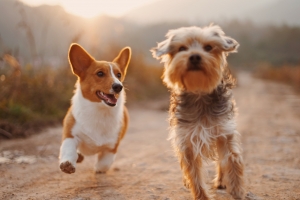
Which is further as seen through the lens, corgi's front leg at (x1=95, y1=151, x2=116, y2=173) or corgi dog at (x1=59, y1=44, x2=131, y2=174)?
corgi's front leg at (x1=95, y1=151, x2=116, y2=173)

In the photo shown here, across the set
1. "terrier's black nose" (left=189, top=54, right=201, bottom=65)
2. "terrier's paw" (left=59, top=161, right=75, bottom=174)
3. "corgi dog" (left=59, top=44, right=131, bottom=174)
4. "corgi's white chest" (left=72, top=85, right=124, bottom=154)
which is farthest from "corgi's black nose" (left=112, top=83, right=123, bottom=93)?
"terrier's black nose" (left=189, top=54, right=201, bottom=65)

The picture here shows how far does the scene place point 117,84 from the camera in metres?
4.53

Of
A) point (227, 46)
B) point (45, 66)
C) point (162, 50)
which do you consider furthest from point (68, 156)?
point (45, 66)

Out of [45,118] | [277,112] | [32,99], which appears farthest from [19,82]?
[277,112]

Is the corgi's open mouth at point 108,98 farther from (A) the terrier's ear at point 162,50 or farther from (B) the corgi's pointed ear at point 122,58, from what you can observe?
(A) the terrier's ear at point 162,50

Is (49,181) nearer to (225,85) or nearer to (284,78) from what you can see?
(225,85)

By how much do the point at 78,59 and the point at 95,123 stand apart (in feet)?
3.25

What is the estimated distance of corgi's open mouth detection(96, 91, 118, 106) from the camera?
462 centimetres

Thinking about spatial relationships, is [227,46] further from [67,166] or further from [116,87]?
[67,166]

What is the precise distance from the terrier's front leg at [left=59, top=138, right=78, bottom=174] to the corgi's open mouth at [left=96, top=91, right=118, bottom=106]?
0.69 meters

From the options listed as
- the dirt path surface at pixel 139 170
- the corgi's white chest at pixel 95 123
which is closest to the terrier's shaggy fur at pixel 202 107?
the dirt path surface at pixel 139 170

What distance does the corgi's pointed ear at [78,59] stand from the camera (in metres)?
4.87

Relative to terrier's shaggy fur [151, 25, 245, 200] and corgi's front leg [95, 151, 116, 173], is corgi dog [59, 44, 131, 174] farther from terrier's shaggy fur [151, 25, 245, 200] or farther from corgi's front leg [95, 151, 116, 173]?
terrier's shaggy fur [151, 25, 245, 200]

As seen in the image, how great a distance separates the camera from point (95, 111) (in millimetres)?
4832
